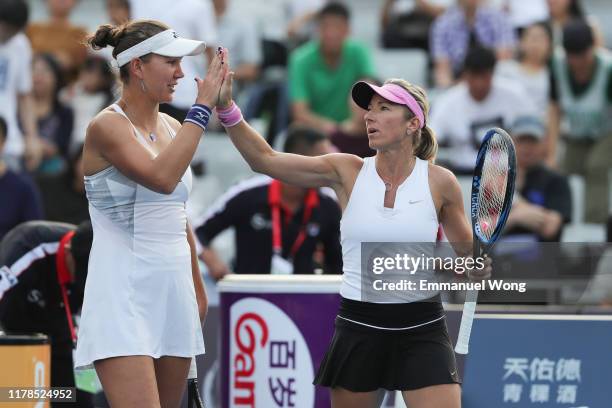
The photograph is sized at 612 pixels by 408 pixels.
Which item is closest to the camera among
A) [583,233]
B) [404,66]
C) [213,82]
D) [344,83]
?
[213,82]

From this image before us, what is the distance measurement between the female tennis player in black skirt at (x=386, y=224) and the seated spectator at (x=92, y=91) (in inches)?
252

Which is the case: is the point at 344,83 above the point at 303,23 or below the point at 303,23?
below

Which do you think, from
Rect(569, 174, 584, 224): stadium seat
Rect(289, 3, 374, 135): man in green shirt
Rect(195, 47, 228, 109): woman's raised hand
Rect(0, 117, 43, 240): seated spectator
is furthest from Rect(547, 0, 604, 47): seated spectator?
Rect(195, 47, 228, 109): woman's raised hand

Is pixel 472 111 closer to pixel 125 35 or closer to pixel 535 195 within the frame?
pixel 535 195

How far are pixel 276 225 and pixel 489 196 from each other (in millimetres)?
2735

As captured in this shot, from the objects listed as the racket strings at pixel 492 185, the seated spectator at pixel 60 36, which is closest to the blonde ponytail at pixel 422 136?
the racket strings at pixel 492 185

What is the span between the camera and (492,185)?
18.8 feet

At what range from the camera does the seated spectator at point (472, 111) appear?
1057cm

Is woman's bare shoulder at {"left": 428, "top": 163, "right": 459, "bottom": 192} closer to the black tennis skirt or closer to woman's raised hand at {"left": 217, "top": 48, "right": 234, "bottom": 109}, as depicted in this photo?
the black tennis skirt

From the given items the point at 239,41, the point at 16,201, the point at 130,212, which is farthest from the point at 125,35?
the point at 239,41

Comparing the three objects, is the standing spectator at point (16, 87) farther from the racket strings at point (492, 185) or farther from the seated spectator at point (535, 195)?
the racket strings at point (492, 185)

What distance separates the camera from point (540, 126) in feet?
32.7

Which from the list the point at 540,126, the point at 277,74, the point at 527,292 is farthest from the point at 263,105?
the point at 527,292

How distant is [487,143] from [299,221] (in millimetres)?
2866
